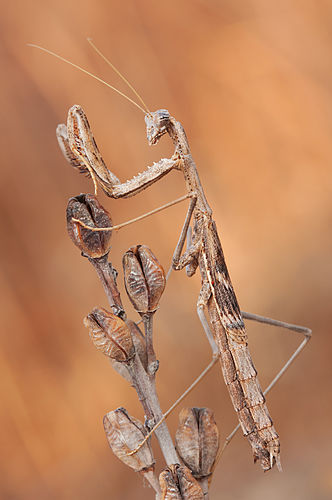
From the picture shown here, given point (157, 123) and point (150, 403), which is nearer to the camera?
point (150, 403)

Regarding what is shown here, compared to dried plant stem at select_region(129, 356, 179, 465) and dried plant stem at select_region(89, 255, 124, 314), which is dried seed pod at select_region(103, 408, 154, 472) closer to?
dried plant stem at select_region(129, 356, 179, 465)

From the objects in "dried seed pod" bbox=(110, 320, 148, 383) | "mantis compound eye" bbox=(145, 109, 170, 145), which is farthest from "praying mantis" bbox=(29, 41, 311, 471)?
"dried seed pod" bbox=(110, 320, 148, 383)

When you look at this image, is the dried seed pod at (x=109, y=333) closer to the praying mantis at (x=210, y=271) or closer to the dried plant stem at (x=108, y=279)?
the dried plant stem at (x=108, y=279)

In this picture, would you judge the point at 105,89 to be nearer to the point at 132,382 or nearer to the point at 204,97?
the point at 204,97

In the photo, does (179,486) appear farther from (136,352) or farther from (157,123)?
(157,123)

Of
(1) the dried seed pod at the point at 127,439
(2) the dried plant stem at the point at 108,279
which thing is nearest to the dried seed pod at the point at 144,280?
(2) the dried plant stem at the point at 108,279

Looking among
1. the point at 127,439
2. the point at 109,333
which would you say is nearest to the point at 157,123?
the point at 109,333
